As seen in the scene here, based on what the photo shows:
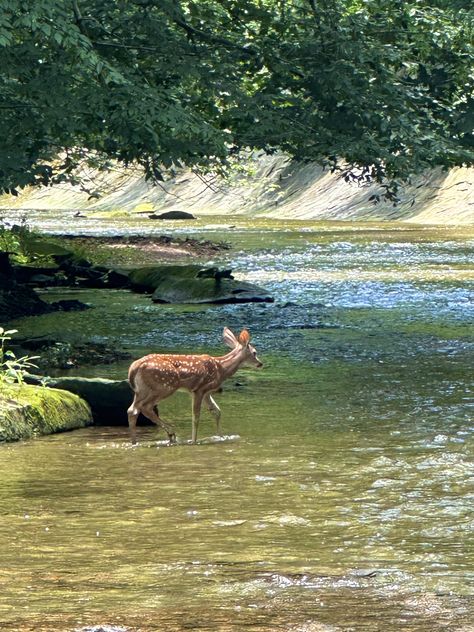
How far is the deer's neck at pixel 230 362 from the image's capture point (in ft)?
44.9

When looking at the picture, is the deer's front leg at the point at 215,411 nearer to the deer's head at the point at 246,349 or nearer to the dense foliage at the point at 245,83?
the deer's head at the point at 246,349

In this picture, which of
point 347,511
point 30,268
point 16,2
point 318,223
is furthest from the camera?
point 318,223

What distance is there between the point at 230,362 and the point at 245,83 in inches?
307

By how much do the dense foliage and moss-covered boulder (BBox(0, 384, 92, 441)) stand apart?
14.3ft

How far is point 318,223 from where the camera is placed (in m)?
71.4

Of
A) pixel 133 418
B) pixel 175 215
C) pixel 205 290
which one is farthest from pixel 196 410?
pixel 175 215

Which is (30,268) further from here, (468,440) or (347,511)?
(347,511)

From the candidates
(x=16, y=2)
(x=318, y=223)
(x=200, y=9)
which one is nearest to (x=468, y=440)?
(x=16, y=2)

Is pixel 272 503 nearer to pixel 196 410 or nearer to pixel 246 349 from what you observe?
pixel 196 410

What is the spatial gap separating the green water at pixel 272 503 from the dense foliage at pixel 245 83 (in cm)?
287

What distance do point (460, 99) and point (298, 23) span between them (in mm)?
3538

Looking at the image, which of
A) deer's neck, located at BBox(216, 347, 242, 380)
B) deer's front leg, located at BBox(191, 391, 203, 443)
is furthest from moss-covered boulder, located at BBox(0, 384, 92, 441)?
deer's neck, located at BBox(216, 347, 242, 380)

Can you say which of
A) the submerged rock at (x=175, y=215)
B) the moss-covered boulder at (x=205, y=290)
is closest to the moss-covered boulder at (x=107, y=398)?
the moss-covered boulder at (x=205, y=290)

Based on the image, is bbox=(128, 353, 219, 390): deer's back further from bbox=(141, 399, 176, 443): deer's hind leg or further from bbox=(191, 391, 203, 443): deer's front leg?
bbox=(141, 399, 176, 443): deer's hind leg
